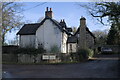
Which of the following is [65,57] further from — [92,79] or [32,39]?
[92,79]

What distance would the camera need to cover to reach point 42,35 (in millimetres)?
32656

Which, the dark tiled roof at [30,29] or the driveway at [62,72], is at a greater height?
the dark tiled roof at [30,29]

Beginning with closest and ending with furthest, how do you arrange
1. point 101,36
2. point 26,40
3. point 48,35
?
point 48,35 < point 26,40 < point 101,36

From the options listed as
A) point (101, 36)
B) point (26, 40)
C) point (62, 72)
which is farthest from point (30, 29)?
point (101, 36)

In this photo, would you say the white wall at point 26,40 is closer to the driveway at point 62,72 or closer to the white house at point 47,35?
the white house at point 47,35

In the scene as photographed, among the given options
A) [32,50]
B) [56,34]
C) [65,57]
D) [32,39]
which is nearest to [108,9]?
[65,57]

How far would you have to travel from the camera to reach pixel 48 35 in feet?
107

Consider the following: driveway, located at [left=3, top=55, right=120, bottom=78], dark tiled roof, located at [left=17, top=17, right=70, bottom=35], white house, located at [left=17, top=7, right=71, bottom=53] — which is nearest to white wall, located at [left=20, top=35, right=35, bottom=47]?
white house, located at [left=17, top=7, right=71, bottom=53]

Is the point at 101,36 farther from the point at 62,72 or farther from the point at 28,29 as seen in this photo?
the point at 62,72

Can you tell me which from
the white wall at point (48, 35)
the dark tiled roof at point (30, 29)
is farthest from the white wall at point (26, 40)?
the white wall at point (48, 35)

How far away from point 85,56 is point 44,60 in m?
6.42

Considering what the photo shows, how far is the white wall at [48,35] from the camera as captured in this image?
32188 millimetres

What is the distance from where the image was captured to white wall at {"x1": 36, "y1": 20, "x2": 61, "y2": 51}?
3219 cm

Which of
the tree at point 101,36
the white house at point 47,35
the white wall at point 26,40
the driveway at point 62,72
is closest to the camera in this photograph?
the driveway at point 62,72
